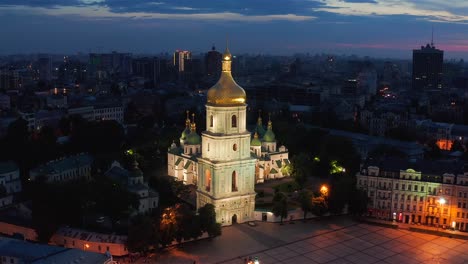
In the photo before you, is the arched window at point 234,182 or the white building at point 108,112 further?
the white building at point 108,112

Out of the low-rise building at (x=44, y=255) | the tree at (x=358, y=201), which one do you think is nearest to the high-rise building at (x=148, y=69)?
the tree at (x=358, y=201)

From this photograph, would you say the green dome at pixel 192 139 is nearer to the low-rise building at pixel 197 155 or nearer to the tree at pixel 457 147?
the low-rise building at pixel 197 155

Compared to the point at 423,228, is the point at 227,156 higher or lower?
higher

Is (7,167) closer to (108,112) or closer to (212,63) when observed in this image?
(108,112)

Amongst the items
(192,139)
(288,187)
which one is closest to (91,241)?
(192,139)

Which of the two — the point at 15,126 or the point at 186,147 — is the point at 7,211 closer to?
the point at 186,147

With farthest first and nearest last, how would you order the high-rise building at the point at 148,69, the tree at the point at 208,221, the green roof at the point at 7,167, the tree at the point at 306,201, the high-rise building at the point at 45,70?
1. the high-rise building at the point at 148,69
2. the high-rise building at the point at 45,70
3. the green roof at the point at 7,167
4. the tree at the point at 306,201
5. the tree at the point at 208,221

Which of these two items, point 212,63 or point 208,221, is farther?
point 212,63
